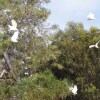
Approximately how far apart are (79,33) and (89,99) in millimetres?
2296

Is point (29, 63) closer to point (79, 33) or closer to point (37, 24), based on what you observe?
point (37, 24)

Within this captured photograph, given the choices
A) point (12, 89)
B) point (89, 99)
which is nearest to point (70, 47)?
point (89, 99)

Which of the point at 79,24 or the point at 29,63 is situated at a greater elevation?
the point at 79,24

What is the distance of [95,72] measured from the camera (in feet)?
58.8

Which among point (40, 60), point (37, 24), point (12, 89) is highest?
point (37, 24)

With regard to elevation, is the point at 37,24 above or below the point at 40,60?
above

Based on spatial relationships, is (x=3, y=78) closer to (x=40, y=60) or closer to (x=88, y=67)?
(x=40, y=60)

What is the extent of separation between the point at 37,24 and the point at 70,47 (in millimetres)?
2161

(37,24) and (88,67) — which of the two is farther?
(88,67)

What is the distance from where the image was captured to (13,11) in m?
16.0

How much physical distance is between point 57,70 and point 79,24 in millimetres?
1793

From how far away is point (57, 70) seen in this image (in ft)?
61.4

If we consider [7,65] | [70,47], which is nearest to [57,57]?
[70,47]

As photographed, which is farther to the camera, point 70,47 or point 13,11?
point 70,47
